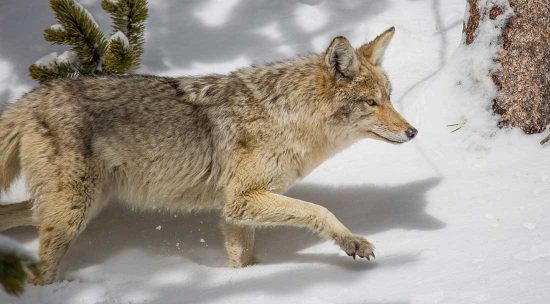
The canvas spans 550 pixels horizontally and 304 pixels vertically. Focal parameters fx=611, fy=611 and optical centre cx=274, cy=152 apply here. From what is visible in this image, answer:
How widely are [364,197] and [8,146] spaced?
3.48 metres

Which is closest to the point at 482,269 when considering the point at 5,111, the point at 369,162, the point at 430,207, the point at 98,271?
the point at 430,207

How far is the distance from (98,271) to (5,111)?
1.69 meters

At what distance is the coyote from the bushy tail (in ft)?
0.04

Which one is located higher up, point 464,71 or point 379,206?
point 464,71

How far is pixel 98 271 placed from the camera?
5.66 metres

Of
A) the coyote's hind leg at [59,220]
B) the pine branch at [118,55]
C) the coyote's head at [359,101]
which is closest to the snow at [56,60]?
the pine branch at [118,55]

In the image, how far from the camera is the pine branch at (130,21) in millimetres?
6477

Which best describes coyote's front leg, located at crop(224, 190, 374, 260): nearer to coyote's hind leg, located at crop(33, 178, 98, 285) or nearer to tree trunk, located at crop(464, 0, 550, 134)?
coyote's hind leg, located at crop(33, 178, 98, 285)

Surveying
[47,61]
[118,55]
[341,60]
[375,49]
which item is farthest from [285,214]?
[47,61]

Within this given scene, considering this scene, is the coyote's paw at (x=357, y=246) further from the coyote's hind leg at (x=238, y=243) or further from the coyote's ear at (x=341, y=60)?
the coyote's ear at (x=341, y=60)

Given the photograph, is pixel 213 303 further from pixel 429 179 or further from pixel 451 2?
pixel 451 2

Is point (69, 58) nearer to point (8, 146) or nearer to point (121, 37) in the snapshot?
point (121, 37)

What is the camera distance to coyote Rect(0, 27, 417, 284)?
524 centimetres

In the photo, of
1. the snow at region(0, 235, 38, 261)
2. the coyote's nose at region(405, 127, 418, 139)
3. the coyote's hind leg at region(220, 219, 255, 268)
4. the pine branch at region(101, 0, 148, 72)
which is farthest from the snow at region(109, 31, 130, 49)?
the snow at region(0, 235, 38, 261)
